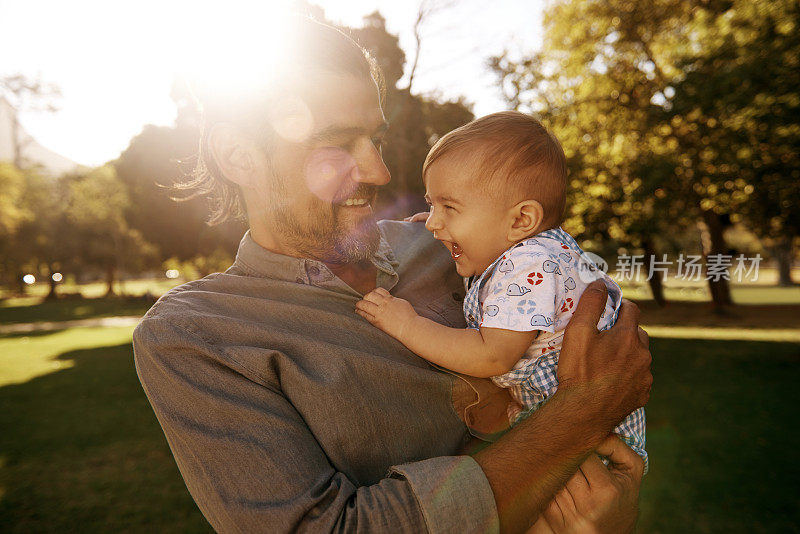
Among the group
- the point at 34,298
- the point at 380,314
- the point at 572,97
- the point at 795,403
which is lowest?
the point at 34,298

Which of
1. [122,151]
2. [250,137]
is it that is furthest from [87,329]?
[250,137]

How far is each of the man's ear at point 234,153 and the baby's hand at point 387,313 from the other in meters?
0.86

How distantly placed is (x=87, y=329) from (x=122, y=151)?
8505 millimetres

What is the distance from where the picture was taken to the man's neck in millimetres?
2354

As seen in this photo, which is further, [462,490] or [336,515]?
[462,490]

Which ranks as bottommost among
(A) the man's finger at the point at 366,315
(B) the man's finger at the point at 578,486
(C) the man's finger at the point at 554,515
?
(C) the man's finger at the point at 554,515

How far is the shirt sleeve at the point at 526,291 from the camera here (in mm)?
1804

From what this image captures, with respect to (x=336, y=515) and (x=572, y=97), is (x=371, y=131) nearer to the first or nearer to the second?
(x=336, y=515)

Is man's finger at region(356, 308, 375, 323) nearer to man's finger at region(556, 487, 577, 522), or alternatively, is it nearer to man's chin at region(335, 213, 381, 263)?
man's chin at region(335, 213, 381, 263)

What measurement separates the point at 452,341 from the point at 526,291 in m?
0.33

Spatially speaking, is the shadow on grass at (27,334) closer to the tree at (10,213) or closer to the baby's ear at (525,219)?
the tree at (10,213)

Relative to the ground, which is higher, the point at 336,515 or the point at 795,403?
the point at 336,515

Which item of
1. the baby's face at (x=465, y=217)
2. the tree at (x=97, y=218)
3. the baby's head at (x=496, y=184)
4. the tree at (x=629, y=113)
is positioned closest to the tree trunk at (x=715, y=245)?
the tree at (x=629, y=113)

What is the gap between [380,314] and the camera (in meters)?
1.97
